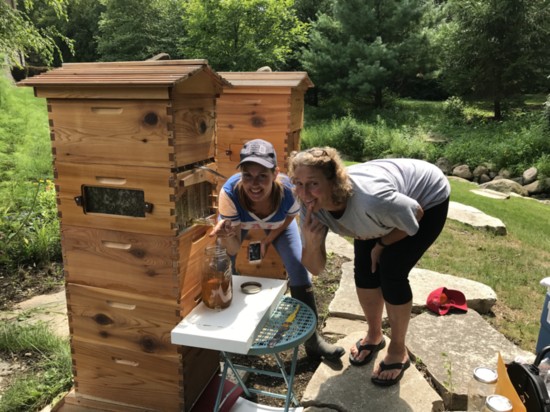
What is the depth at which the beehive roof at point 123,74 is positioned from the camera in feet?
6.52

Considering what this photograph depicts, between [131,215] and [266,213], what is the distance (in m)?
0.95

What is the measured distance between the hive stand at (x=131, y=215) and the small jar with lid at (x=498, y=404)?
1.50 m

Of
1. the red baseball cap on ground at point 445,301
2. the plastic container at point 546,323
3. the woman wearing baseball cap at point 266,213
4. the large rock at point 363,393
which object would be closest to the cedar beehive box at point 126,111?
the woman wearing baseball cap at point 266,213

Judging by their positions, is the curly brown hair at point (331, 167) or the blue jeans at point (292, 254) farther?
the blue jeans at point (292, 254)

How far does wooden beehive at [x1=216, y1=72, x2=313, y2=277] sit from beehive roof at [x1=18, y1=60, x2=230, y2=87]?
1.40 meters

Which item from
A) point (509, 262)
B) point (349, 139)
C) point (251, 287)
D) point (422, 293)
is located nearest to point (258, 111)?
point (251, 287)

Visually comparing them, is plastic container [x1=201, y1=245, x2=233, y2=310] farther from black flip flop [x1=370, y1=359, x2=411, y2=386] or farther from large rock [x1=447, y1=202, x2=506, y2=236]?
large rock [x1=447, y1=202, x2=506, y2=236]

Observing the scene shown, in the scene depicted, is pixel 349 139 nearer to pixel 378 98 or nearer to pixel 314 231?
pixel 378 98

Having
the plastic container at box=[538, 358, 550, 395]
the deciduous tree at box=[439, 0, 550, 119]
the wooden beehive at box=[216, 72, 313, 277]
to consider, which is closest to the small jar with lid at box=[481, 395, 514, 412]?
the plastic container at box=[538, 358, 550, 395]

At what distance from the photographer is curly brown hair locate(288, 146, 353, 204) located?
2.21m

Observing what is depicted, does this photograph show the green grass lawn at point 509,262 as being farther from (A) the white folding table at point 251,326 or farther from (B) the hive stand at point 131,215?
(B) the hive stand at point 131,215

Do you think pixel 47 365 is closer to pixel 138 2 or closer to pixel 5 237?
pixel 5 237

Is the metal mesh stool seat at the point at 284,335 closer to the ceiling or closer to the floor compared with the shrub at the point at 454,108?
closer to the ceiling

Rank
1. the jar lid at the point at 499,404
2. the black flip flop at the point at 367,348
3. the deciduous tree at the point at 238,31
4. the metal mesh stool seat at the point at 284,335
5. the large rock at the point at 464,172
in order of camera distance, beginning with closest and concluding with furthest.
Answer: the jar lid at the point at 499,404, the metal mesh stool seat at the point at 284,335, the black flip flop at the point at 367,348, the large rock at the point at 464,172, the deciduous tree at the point at 238,31
